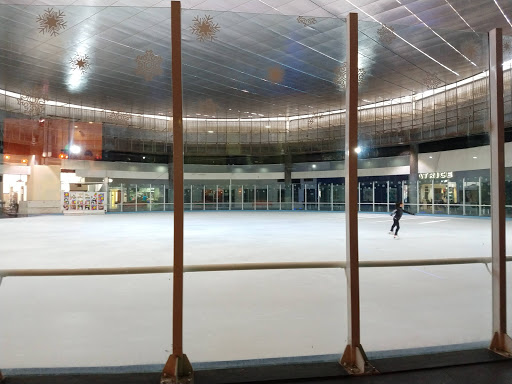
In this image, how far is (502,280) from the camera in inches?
106

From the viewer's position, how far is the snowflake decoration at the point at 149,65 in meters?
3.27

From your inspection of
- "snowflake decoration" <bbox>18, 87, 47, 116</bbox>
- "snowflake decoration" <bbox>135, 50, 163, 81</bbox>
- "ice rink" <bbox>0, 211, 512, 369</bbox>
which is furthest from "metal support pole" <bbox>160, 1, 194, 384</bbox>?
"snowflake decoration" <bbox>18, 87, 47, 116</bbox>

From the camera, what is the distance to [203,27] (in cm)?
295

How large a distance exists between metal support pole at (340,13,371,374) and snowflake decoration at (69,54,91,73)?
331cm

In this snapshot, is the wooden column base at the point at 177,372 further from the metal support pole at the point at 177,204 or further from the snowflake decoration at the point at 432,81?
the snowflake decoration at the point at 432,81

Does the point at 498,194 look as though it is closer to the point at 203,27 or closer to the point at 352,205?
the point at 352,205

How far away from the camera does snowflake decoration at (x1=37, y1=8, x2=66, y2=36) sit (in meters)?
2.87

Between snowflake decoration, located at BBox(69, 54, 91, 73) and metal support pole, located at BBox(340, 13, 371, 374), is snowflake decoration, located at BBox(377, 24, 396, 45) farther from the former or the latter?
→ snowflake decoration, located at BBox(69, 54, 91, 73)

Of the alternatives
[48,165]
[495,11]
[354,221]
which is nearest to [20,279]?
[354,221]

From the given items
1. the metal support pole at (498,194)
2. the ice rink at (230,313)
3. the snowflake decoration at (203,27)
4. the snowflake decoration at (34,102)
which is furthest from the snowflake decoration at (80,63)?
the metal support pole at (498,194)

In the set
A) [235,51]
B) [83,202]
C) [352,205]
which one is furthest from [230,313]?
[83,202]

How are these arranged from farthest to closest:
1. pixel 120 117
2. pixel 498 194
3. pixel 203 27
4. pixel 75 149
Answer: pixel 75 149, pixel 120 117, pixel 203 27, pixel 498 194

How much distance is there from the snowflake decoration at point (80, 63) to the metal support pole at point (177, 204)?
2.50 m

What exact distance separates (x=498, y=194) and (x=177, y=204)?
2.31m
